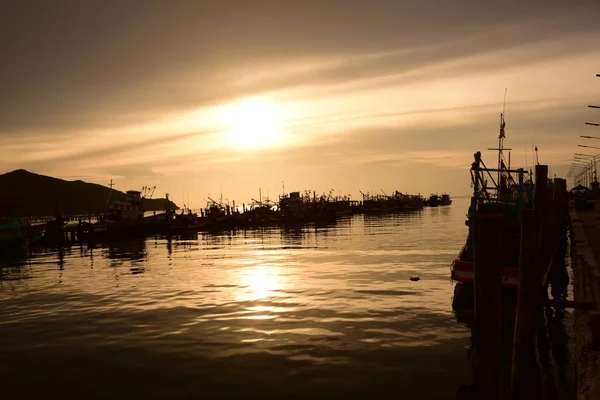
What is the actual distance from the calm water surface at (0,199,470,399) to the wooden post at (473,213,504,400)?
2.17 m

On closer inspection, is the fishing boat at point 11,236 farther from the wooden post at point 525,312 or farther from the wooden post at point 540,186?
the wooden post at point 525,312

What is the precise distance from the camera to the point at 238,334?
17.9m

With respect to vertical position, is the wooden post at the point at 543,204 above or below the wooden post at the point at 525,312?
above

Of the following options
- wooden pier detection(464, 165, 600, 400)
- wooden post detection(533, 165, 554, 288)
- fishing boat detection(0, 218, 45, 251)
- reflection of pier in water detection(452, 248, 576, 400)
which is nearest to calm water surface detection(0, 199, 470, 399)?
reflection of pier in water detection(452, 248, 576, 400)

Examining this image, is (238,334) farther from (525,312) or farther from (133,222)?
(133,222)

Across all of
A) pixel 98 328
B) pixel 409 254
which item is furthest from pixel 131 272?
pixel 409 254

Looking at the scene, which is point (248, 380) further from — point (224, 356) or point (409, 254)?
point (409, 254)

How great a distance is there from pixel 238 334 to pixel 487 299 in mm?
10700

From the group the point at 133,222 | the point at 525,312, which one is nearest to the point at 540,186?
the point at 525,312

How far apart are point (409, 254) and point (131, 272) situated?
23.6 metres

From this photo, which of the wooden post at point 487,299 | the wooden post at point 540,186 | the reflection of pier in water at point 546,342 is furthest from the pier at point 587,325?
the wooden post at point 540,186

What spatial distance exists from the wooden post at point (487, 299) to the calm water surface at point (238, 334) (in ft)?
7.12

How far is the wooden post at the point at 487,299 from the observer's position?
32.1ft

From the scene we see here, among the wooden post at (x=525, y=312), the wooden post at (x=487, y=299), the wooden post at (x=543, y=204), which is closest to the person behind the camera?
the wooden post at (x=487, y=299)
